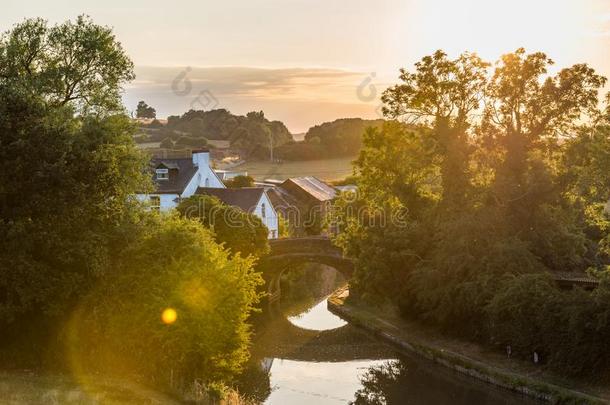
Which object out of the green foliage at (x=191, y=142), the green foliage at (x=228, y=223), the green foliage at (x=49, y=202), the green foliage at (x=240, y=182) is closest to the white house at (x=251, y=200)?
the green foliage at (x=228, y=223)

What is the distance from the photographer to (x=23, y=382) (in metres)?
26.5

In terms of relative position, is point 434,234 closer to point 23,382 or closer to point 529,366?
point 529,366

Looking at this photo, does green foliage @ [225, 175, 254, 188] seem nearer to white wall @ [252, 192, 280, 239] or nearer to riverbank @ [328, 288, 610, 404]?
white wall @ [252, 192, 280, 239]

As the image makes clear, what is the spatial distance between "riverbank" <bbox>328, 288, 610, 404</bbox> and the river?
20.2 inches

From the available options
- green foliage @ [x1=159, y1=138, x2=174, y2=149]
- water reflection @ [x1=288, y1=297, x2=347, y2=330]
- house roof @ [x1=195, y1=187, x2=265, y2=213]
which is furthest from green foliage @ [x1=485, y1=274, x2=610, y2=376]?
green foliage @ [x1=159, y1=138, x2=174, y2=149]

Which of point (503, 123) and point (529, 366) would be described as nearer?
point (529, 366)

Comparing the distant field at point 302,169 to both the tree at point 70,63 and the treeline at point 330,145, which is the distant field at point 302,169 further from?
the tree at point 70,63

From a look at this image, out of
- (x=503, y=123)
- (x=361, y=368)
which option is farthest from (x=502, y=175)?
(x=361, y=368)

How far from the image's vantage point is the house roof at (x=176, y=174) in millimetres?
69188

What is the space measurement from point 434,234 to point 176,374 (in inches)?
801

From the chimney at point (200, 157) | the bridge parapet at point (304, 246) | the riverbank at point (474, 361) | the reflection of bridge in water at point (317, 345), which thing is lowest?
the reflection of bridge in water at point (317, 345)

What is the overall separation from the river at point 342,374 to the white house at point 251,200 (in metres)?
14.7

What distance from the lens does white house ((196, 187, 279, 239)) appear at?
65750 mm

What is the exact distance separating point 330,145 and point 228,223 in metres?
91.1
